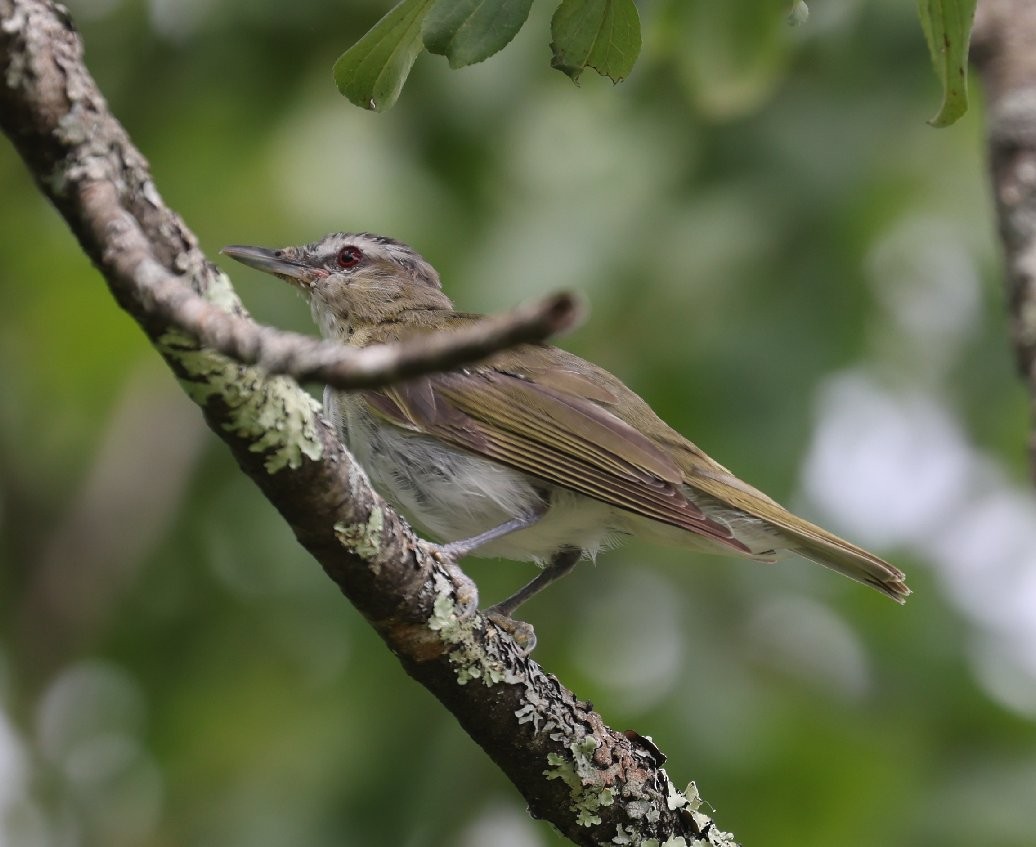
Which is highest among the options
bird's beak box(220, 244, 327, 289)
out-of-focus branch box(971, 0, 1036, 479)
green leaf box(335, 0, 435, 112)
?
out-of-focus branch box(971, 0, 1036, 479)

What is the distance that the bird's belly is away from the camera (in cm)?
439

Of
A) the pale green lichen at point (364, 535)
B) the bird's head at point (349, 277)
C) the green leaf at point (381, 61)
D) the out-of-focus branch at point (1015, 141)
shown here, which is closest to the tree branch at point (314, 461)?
the pale green lichen at point (364, 535)

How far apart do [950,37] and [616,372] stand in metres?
3.39

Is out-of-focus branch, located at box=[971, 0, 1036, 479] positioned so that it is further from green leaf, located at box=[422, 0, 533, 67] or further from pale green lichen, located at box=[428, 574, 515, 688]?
green leaf, located at box=[422, 0, 533, 67]

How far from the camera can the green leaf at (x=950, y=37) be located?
2.36 meters

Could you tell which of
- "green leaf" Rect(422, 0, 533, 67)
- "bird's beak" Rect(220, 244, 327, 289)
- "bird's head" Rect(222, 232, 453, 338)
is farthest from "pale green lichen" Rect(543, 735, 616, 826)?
"bird's beak" Rect(220, 244, 327, 289)

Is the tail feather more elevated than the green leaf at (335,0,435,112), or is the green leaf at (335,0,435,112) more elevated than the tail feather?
the tail feather

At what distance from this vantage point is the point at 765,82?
422 cm

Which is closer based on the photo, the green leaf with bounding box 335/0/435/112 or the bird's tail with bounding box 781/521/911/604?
the green leaf with bounding box 335/0/435/112

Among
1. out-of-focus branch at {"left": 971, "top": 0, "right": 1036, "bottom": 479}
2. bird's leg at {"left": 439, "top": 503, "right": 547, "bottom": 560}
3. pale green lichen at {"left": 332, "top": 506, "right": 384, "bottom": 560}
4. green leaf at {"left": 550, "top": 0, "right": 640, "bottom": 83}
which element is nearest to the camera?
green leaf at {"left": 550, "top": 0, "right": 640, "bottom": 83}

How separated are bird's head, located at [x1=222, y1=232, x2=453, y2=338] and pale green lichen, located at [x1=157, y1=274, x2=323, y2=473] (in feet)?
10.1

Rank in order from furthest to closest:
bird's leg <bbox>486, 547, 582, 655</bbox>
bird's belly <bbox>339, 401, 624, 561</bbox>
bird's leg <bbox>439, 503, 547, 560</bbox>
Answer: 1. bird's belly <bbox>339, 401, 624, 561</bbox>
2. bird's leg <bbox>439, 503, 547, 560</bbox>
3. bird's leg <bbox>486, 547, 582, 655</bbox>

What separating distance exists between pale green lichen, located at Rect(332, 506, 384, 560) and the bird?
149 centimetres

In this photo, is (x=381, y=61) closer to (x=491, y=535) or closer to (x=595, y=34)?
(x=595, y=34)
